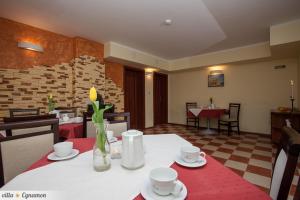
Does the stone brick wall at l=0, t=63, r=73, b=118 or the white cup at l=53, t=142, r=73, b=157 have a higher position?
the stone brick wall at l=0, t=63, r=73, b=118

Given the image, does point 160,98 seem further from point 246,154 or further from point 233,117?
point 246,154

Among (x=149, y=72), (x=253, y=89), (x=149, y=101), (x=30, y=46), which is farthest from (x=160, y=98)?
(x=30, y=46)

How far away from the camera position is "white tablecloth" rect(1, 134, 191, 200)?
0.63 m

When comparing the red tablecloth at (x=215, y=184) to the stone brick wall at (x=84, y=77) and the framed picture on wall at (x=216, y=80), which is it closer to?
the stone brick wall at (x=84, y=77)

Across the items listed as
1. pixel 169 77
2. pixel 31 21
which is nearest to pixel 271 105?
pixel 169 77

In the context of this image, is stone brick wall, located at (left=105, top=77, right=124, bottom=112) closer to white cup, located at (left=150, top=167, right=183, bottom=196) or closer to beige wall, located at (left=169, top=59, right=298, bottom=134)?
beige wall, located at (left=169, top=59, right=298, bottom=134)

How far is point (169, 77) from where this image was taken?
6.80 metres

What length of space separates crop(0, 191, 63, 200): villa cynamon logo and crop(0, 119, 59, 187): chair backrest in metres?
0.48

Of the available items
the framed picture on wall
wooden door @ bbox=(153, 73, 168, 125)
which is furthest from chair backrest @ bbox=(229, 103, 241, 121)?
wooden door @ bbox=(153, 73, 168, 125)

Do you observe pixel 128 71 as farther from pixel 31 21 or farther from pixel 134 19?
pixel 31 21

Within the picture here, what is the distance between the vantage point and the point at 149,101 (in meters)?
5.98

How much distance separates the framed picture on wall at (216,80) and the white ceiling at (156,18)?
1.49 meters

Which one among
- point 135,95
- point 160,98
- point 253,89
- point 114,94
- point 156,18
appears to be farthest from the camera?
point 160,98

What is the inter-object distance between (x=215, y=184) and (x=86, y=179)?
1.97 ft
